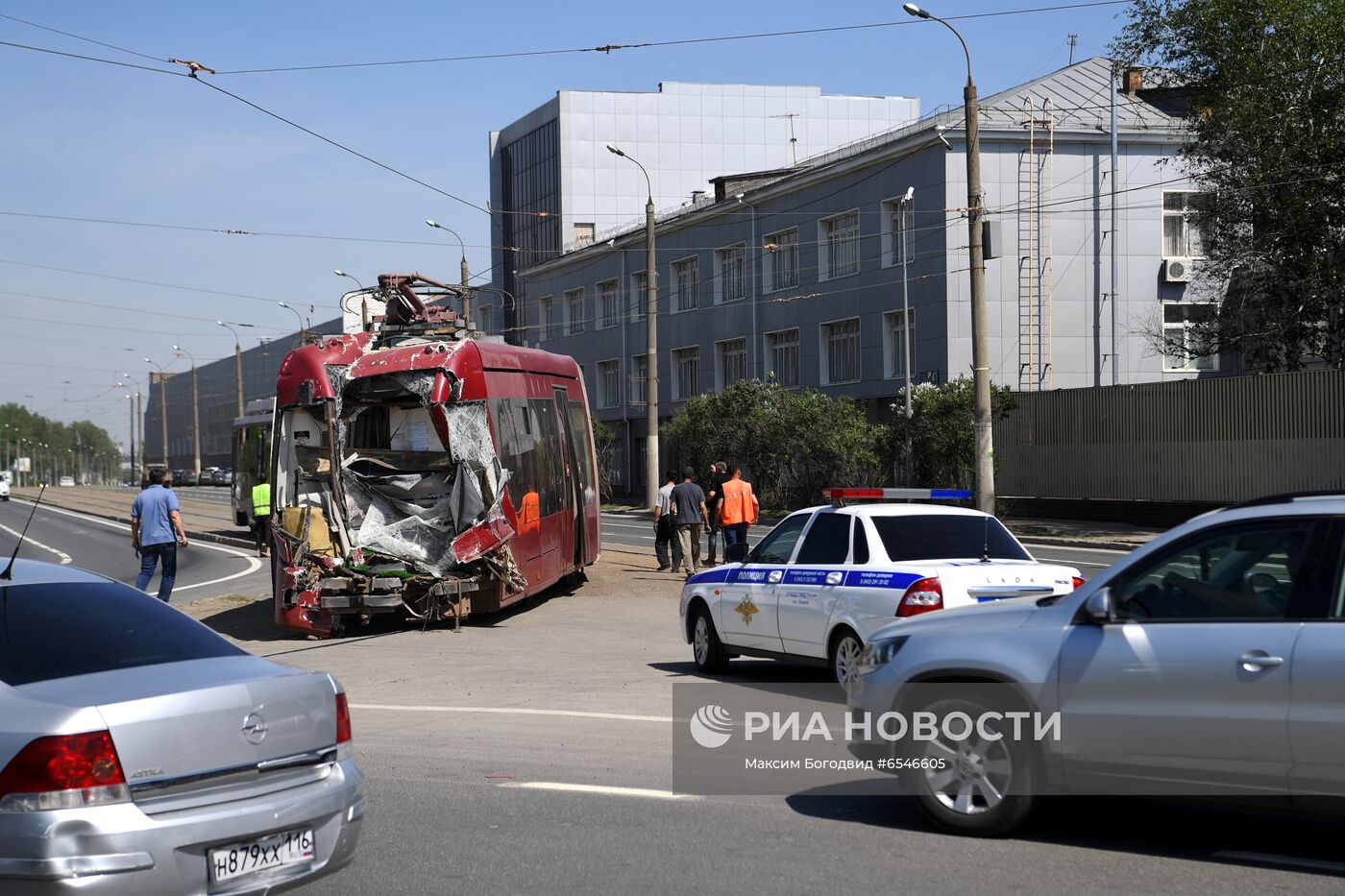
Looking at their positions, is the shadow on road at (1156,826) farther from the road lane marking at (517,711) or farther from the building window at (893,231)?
the building window at (893,231)

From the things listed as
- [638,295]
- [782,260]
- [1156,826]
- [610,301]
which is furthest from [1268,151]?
[610,301]

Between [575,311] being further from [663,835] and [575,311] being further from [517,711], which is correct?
[663,835]

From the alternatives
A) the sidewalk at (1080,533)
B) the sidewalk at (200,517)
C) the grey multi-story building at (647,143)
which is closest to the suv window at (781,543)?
the sidewalk at (1080,533)

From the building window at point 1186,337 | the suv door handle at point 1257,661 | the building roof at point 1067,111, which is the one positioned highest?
the building roof at point 1067,111

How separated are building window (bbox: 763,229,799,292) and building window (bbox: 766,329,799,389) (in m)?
1.78

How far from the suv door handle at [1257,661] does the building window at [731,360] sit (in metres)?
48.2

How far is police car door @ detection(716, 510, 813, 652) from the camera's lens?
1187 cm

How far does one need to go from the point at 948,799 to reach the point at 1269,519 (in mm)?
2012

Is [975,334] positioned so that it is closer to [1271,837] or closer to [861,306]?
[1271,837]

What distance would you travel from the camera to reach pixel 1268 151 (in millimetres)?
33000

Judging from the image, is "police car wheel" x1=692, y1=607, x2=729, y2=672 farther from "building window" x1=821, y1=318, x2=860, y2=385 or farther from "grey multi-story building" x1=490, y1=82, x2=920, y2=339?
"grey multi-story building" x1=490, y1=82, x2=920, y2=339

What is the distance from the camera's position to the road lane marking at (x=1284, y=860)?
6086mm

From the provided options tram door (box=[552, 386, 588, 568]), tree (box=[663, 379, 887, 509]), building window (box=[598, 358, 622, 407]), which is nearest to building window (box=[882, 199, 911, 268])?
tree (box=[663, 379, 887, 509])

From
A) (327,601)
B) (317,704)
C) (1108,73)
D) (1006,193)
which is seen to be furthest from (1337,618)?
(1108,73)
